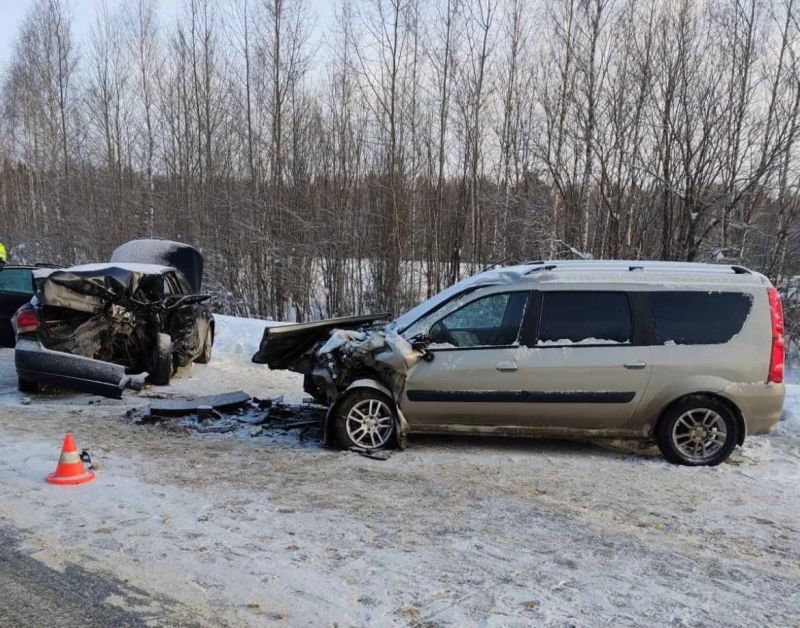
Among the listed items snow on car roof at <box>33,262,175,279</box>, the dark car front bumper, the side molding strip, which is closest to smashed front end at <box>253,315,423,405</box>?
the side molding strip

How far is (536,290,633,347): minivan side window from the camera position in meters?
5.67

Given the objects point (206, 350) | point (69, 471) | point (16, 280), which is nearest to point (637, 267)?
point (69, 471)

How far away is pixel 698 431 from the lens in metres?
5.60

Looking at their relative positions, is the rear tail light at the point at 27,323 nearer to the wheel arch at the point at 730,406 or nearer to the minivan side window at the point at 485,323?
the minivan side window at the point at 485,323

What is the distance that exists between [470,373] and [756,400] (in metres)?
2.56

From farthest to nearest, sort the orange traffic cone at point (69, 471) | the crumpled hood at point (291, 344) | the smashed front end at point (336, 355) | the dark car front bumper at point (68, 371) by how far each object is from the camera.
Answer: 1. the dark car front bumper at point (68, 371)
2. the crumpled hood at point (291, 344)
3. the smashed front end at point (336, 355)
4. the orange traffic cone at point (69, 471)

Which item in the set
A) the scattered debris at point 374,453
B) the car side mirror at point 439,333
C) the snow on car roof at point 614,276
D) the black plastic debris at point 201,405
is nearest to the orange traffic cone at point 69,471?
the black plastic debris at point 201,405

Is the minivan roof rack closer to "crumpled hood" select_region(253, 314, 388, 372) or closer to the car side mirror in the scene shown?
the car side mirror

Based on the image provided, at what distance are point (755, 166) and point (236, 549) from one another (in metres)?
14.8

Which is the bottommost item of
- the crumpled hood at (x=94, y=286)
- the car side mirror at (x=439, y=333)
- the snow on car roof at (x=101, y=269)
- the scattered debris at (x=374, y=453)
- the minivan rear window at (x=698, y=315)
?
the scattered debris at (x=374, y=453)

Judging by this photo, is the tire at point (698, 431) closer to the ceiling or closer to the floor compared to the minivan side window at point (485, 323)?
closer to the floor

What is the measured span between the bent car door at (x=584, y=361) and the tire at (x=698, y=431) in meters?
0.38

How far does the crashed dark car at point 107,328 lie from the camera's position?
7.35 metres

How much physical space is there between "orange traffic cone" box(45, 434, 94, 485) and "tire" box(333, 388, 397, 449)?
2.13 metres
